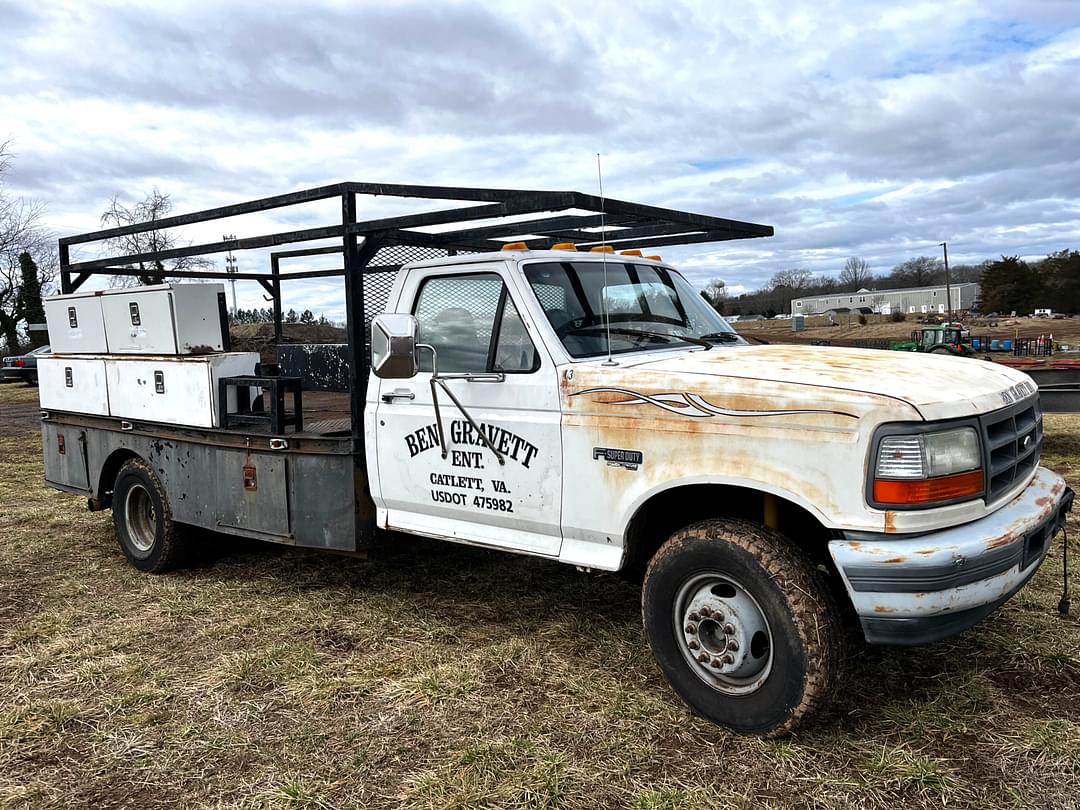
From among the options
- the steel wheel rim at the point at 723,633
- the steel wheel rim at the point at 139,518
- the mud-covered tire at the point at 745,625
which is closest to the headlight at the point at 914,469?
the mud-covered tire at the point at 745,625

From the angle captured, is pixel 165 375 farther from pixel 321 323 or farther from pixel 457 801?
pixel 457 801

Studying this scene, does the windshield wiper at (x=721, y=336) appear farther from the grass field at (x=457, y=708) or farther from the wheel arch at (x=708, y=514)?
the grass field at (x=457, y=708)

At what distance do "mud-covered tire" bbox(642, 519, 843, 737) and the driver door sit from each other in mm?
674

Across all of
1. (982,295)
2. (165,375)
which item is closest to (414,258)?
(165,375)

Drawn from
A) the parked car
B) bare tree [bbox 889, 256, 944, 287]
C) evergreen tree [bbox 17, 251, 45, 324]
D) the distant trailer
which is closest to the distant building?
bare tree [bbox 889, 256, 944, 287]

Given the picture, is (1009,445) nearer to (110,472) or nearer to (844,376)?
(844,376)

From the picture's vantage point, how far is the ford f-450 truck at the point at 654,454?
3.21m

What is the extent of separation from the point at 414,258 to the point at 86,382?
2772 millimetres

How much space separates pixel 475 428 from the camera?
4.30 meters

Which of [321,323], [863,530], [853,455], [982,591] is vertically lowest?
[982,591]

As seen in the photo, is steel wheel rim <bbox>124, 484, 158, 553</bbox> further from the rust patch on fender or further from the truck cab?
the rust patch on fender

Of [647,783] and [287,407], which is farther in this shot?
[287,407]

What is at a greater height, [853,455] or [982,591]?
[853,455]

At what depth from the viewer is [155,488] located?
610 cm
